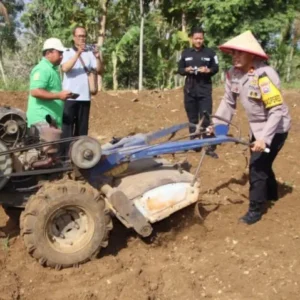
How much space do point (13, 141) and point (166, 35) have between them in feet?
48.2

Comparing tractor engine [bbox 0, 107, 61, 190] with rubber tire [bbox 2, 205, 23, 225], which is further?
rubber tire [bbox 2, 205, 23, 225]

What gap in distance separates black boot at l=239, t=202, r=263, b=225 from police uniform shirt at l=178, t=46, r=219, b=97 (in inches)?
109

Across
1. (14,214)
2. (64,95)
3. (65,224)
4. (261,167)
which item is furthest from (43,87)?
(261,167)

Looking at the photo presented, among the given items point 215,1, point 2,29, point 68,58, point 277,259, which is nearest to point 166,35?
point 215,1

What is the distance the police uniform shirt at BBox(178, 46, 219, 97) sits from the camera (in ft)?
24.9

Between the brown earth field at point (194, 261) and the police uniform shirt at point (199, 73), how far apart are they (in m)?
1.73

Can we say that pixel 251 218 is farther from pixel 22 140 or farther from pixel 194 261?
pixel 22 140

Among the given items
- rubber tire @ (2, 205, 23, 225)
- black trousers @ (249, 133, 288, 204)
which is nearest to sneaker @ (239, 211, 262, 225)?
black trousers @ (249, 133, 288, 204)

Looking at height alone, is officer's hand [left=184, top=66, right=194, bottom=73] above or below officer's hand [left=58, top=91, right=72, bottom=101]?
below

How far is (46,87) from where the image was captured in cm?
515

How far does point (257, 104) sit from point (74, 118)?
254cm

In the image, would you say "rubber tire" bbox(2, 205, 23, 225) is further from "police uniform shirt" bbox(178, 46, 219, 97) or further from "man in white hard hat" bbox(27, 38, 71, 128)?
"police uniform shirt" bbox(178, 46, 219, 97)

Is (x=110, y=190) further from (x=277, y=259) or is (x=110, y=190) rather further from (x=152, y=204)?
(x=277, y=259)

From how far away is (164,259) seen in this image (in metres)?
4.54
